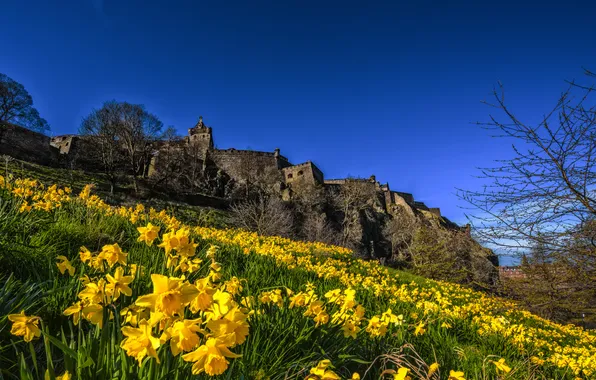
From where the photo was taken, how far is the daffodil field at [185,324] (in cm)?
109

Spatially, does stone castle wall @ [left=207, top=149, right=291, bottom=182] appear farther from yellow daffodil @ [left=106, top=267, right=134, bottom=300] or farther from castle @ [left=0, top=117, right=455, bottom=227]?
yellow daffodil @ [left=106, top=267, right=134, bottom=300]

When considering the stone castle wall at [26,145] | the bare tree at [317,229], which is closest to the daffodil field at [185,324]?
the bare tree at [317,229]

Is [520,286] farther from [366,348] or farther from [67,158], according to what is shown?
[67,158]

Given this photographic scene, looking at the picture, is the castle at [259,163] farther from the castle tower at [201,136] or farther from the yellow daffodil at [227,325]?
the yellow daffodil at [227,325]

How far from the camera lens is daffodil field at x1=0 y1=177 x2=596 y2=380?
3.56 feet

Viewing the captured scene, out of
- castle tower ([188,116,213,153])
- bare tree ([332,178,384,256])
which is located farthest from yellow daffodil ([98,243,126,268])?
castle tower ([188,116,213,153])

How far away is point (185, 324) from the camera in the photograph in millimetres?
996

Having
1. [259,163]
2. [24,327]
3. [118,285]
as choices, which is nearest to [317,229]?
[259,163]

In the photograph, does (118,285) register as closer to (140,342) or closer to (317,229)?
(140,342)

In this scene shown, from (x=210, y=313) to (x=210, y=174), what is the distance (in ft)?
137

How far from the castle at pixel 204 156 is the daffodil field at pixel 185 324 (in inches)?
1217

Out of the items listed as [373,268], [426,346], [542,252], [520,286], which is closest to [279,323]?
[426,346]

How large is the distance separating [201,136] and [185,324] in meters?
50.7

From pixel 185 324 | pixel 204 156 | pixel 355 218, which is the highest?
pixel 204 156
